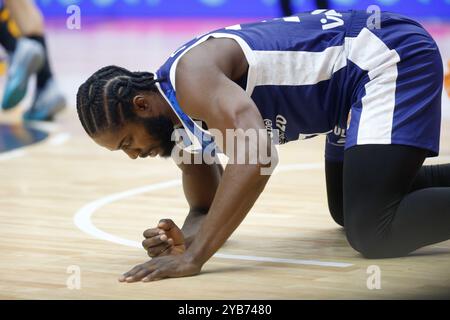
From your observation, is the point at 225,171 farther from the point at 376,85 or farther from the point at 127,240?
the point at 127,240

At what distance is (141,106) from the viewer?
312 cm

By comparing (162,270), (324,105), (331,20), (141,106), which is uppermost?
(331,20)

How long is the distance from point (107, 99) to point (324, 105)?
2.30 ft

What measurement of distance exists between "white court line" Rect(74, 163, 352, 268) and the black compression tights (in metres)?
0.14

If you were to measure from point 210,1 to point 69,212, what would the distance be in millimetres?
5226

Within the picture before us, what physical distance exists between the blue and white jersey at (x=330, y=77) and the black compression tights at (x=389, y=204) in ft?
0.16

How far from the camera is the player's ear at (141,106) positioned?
3.11 m

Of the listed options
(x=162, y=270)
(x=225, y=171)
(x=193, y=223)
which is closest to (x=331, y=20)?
(x=225, y=171)

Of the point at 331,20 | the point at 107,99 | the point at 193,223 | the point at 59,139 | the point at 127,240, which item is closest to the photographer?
the point at 107,99

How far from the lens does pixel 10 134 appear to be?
291 inches

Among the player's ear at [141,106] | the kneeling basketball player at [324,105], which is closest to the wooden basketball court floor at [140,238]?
the kneeling basketball player at [324,105]

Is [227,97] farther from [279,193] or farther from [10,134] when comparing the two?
[10,134]

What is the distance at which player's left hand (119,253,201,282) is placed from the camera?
9.80 ft

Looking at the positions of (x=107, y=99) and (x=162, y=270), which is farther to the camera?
(x=107, y=99)
